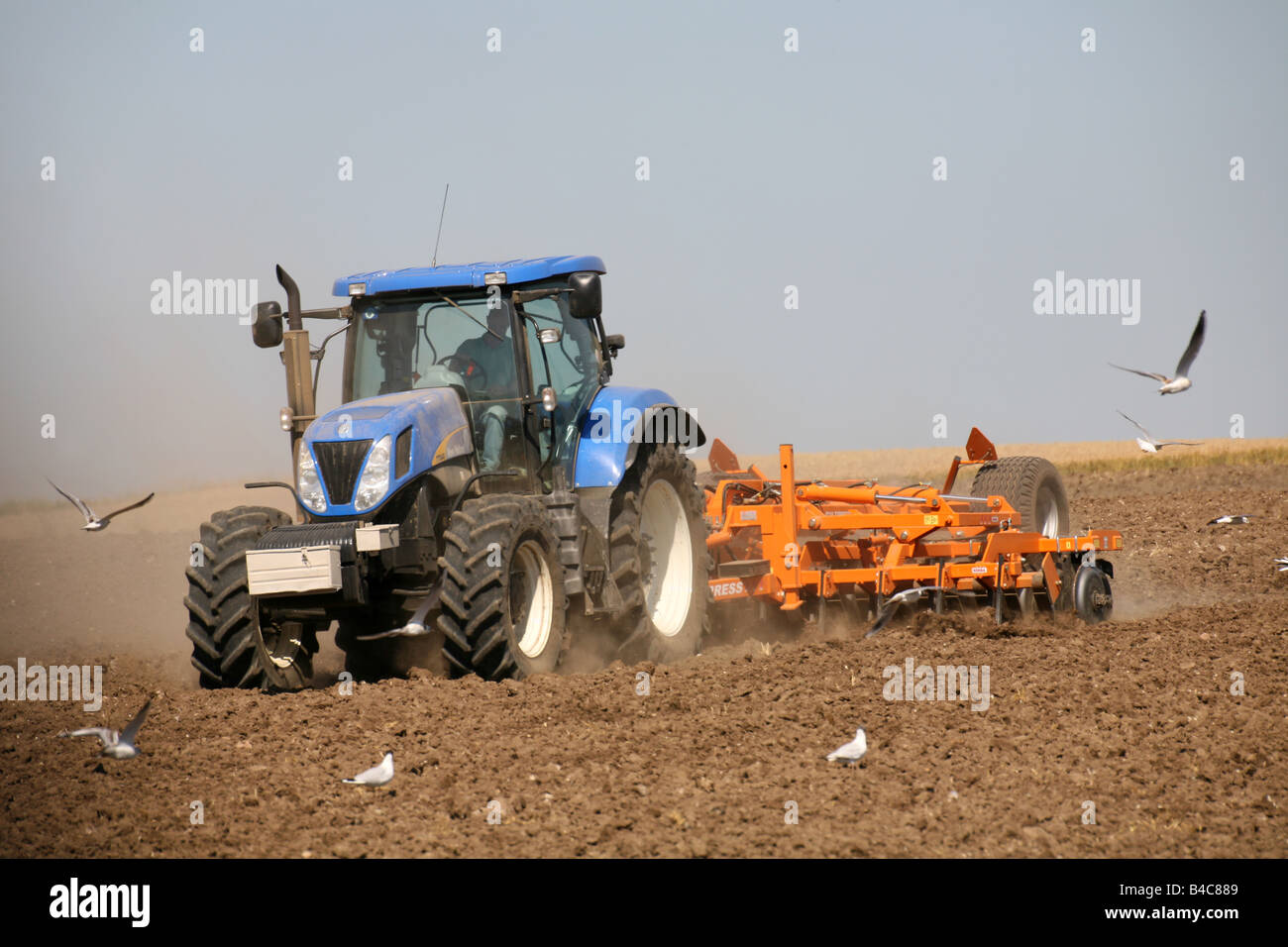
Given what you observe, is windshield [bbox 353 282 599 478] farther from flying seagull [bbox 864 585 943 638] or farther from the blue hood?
flying seagull [bbox 864 585 943 638]

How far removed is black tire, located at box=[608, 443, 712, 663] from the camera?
829 cm

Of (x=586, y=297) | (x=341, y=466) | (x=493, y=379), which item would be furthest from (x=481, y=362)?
(x=341, y=466)

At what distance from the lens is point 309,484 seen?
720cm

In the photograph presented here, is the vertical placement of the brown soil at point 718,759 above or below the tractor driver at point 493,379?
below

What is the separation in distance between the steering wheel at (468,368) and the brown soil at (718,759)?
1854 millimetres

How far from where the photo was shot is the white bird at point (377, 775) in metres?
5.36

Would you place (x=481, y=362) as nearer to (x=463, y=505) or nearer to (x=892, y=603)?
(x=463, y=505)

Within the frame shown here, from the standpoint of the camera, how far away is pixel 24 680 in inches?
326

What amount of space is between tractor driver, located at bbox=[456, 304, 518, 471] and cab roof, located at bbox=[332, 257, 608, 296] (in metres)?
0.23

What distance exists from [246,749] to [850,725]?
2802 mm

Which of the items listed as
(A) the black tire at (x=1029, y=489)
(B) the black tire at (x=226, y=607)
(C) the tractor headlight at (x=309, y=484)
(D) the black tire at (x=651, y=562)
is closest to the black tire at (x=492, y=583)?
(C) the tractor headlight at (x=309, y=484)
